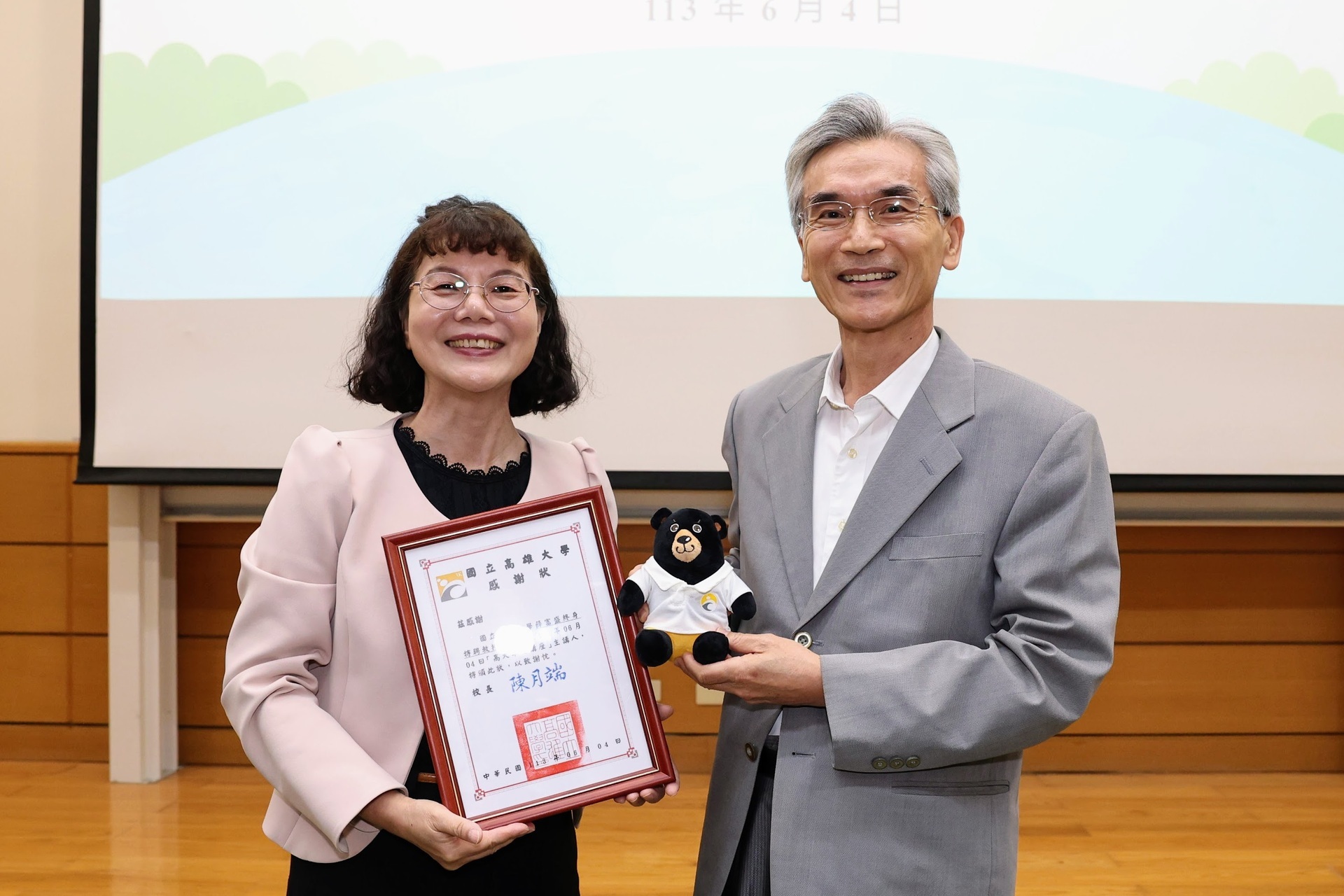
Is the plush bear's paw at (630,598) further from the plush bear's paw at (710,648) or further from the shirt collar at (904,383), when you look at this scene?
the shirt collar at (904,383)

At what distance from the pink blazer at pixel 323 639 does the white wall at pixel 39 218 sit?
2613 mm

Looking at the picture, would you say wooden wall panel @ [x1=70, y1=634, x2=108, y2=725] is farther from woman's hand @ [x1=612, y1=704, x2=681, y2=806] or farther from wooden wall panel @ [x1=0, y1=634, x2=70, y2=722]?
woman's hand @ [x1=612, y1=704, x2=681, y2=806]

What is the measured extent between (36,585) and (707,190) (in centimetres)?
260

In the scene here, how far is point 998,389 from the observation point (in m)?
1.22

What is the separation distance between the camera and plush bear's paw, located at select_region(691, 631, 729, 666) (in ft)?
3.66

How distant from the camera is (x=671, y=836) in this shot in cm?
279

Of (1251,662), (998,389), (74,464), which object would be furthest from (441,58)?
(1251,662)

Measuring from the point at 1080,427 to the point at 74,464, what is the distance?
3315 millimetres

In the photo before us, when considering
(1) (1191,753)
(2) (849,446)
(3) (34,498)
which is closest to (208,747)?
(3) (34,498)

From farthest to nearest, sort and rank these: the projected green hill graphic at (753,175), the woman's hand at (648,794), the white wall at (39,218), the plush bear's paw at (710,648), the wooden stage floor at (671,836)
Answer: the white wall at (39,218), the projected green hill graphic at (753,175), the wooden stage floor at (671,836), the woman's hand at (648,794), the plush bear's paw at (710,648)

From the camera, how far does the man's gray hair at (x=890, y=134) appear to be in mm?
1270

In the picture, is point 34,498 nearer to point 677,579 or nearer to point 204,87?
point 204,87

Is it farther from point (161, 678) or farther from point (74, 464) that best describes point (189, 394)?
point (161, 678)

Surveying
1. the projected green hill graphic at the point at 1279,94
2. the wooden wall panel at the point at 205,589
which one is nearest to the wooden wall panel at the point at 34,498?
the wooden wall panel at the point at 205,589
